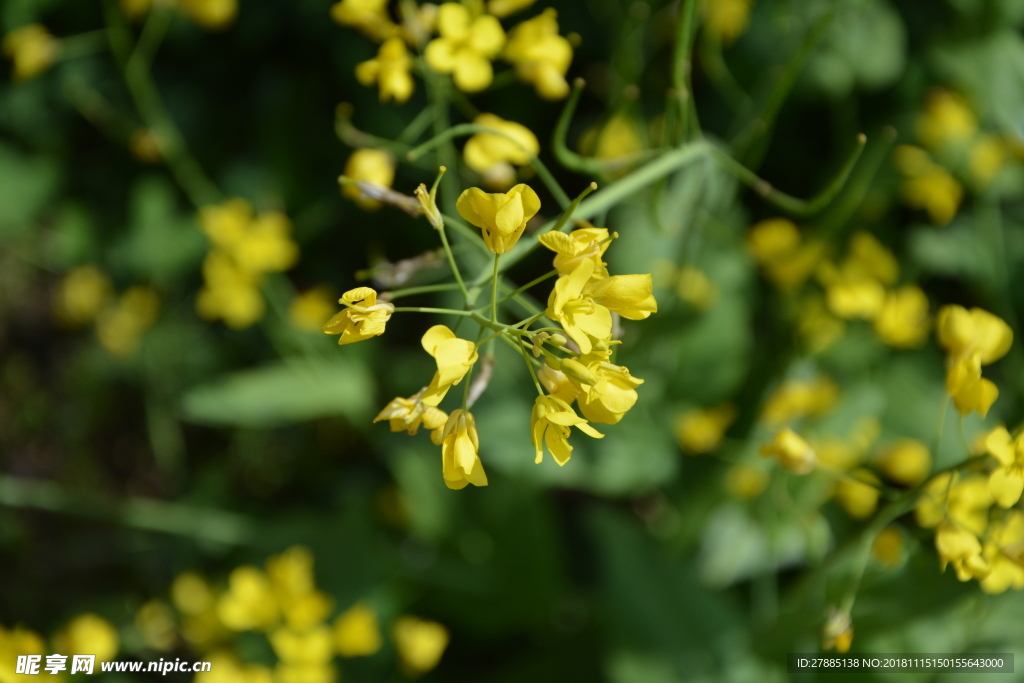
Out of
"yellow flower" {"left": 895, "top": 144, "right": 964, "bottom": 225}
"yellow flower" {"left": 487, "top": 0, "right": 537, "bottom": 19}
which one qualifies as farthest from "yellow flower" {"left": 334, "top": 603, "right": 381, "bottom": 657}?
"yellow flower" {"left": 895, "top": 144, "right": 964, "bottom": 225}

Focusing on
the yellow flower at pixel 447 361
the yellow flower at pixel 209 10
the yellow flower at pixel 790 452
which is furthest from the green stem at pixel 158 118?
the yellow flower at pixel 790 452

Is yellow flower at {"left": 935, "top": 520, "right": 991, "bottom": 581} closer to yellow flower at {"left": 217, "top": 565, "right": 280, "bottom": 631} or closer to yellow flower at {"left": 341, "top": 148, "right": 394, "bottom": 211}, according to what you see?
yellow flower at {"left": 341, "top": 148, "right": 394, "bottom": 211}

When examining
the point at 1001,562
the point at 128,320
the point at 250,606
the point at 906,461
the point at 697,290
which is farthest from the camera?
the point at 128,320

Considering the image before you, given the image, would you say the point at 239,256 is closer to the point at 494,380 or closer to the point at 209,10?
the point at 209,10

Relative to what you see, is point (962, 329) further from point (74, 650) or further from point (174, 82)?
point (174, 82)

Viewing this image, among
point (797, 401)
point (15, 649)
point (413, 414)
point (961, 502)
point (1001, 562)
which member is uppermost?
point (413, 414)

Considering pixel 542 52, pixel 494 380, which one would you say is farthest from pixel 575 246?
pixel 494 380

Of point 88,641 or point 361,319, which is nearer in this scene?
point 361,319
